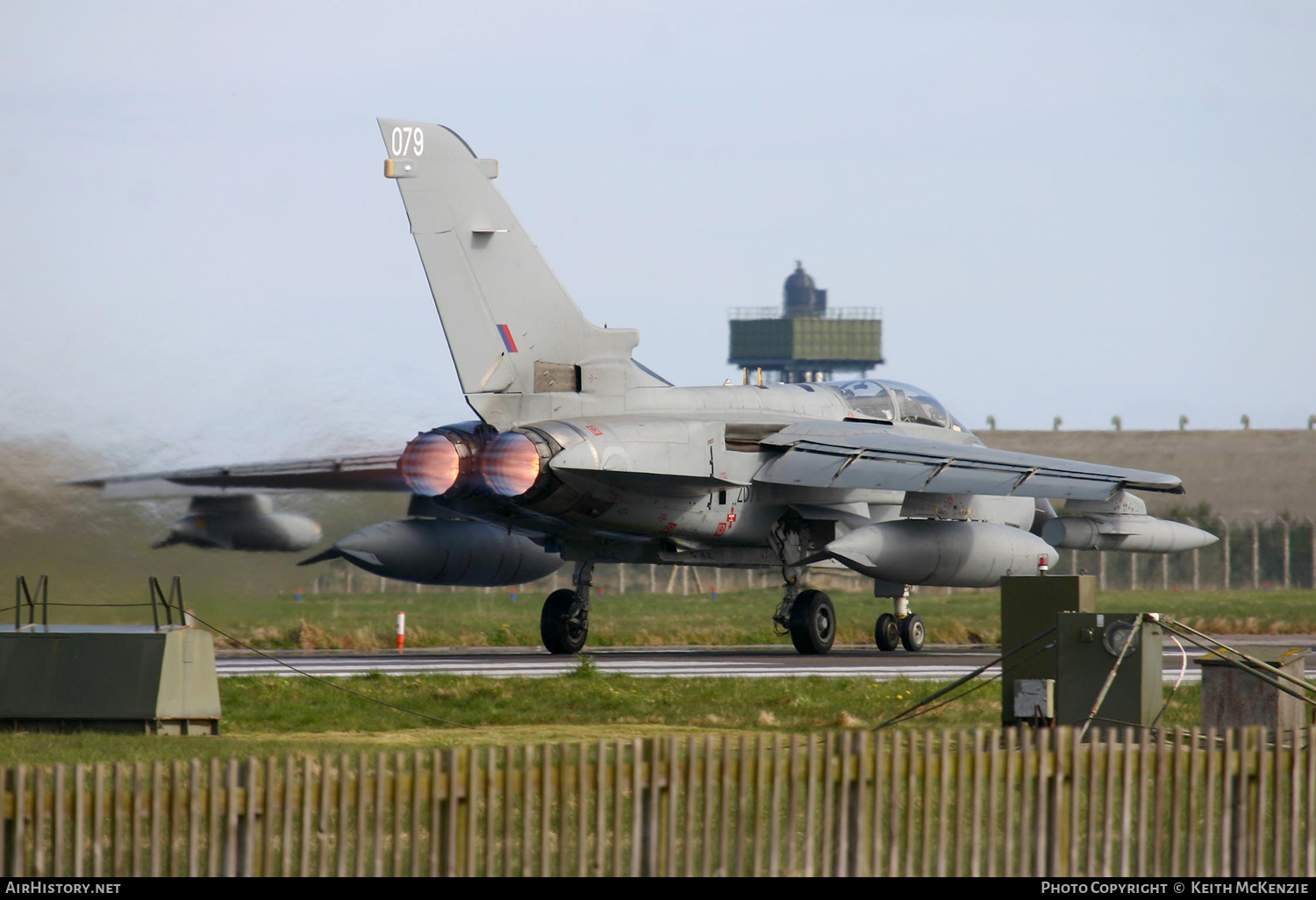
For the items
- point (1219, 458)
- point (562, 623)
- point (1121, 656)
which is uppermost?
point (1219, 458)

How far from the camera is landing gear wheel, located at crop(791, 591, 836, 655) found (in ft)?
75.1

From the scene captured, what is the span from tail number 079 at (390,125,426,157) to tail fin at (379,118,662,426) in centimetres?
1

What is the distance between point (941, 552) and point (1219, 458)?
4723cm

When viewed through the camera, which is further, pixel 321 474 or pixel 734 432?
pixel 734 432

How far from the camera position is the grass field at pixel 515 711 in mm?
12734

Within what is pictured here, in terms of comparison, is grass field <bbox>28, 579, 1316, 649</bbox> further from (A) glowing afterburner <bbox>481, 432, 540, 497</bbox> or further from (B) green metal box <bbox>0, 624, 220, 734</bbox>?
(A) glowing afterburner <bbox>481, 432, 540, 497</bbox>

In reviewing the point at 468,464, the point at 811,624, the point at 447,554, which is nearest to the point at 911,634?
the point at 811,624

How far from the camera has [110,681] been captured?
13430 mm

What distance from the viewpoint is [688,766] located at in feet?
25.1

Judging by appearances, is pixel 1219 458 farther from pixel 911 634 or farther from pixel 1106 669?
pixel 1106 669

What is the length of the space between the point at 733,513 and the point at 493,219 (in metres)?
5.30

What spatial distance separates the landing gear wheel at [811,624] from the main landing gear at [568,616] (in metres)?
3.04
